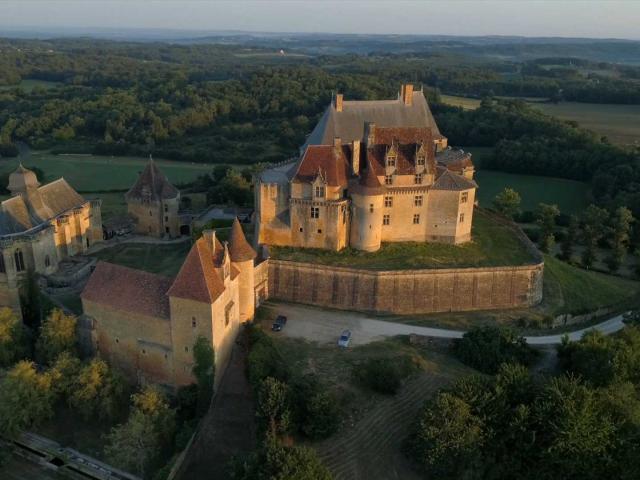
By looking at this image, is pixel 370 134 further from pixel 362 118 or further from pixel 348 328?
pixel 348 328

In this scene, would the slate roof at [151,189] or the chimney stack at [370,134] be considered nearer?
the chimney stack at [370,134]

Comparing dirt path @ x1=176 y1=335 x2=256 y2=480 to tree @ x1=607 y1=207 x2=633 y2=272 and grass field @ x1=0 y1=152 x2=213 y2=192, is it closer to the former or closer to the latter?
tree @ x1=607 y1=207 x2=633 y2=272

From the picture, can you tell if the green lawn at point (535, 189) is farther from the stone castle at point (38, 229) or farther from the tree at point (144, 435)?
the tree at point (144, 435)

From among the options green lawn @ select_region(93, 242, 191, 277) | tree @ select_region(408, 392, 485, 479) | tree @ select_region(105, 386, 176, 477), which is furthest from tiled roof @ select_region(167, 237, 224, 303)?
tree @ select_region(408, 392, 485, 479)

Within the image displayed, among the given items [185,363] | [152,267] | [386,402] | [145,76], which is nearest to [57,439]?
[185,363]

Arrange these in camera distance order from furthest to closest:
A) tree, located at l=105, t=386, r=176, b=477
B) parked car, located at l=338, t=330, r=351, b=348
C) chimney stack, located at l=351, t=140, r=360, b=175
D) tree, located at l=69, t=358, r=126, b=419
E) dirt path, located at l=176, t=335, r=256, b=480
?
chimney stack, located at l=351, t=140, r=360, b=175 → parked car, located at l=338, t=330, r=351, b=348 → tree, located at l=69, t=358, r=126, b=419 → dirt path, located at l=176, t=335, r=256, b=480 → tree, located at l=105, t=386, r=176, b=477

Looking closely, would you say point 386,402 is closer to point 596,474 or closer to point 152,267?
point 596,474

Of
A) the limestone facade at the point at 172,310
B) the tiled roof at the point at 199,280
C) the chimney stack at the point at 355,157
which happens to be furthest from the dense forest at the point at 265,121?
the tiled roof at the point at 199,280
